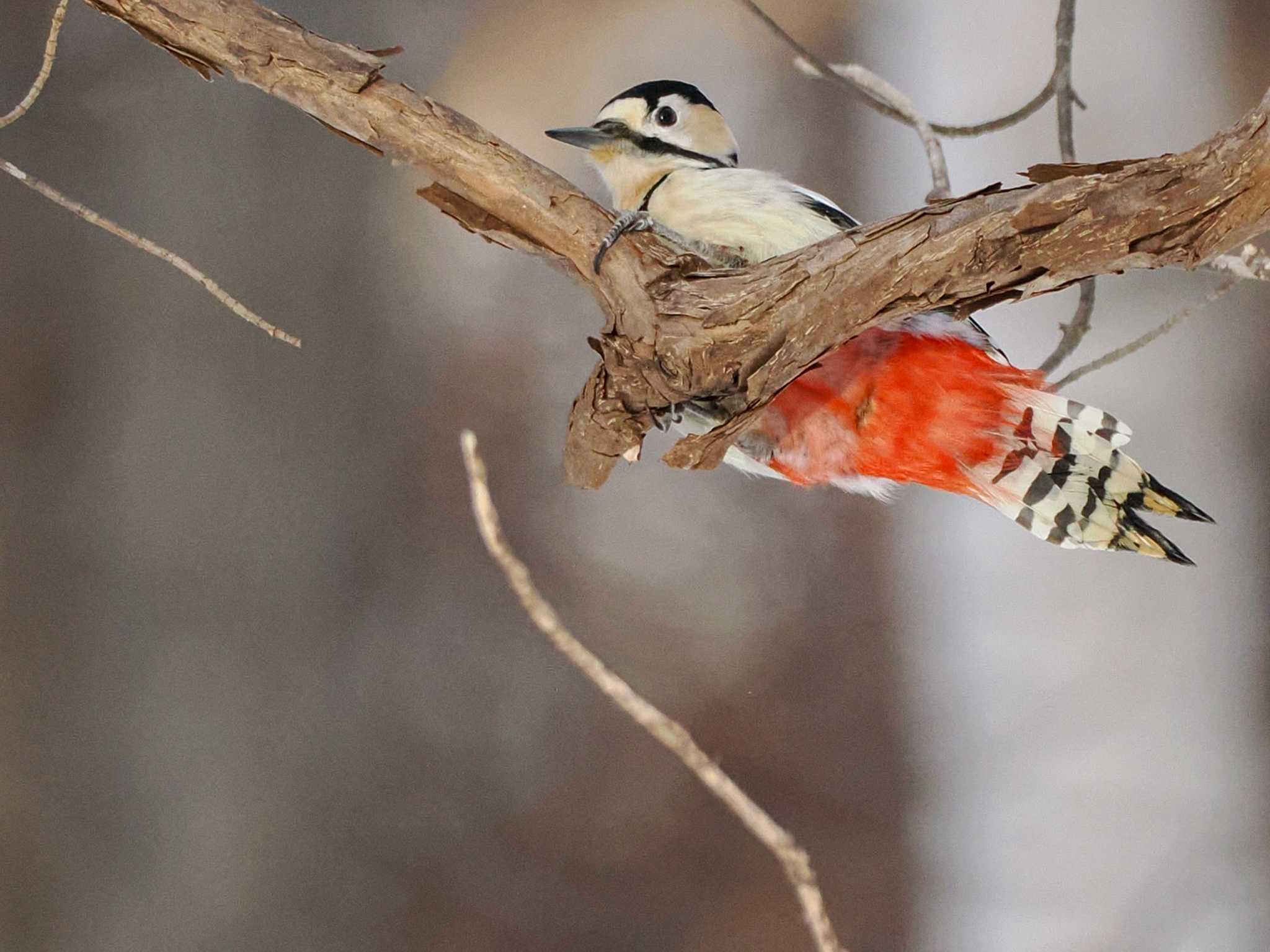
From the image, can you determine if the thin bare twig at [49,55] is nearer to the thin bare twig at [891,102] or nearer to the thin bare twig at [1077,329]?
the thin bare twig at [891,102]

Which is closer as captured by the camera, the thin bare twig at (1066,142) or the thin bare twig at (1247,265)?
the thin bare twig at (1247,265)

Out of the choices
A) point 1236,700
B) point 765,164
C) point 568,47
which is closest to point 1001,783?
point 1236,700

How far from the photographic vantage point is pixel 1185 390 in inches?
43.3

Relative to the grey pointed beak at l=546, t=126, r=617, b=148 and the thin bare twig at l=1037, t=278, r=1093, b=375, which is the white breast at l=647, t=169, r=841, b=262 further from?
the thin bare twig at l=1037, t=278, r=1093, b=375

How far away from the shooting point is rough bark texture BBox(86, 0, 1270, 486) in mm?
473

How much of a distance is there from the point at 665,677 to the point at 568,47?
24.9 inches

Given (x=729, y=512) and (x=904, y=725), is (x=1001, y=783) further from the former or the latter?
(x=729, y=512)

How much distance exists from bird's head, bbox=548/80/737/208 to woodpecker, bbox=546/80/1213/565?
0.06m

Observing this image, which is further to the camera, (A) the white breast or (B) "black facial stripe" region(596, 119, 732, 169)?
(B) "black facial stripe" region(596, 119, 732, 169)

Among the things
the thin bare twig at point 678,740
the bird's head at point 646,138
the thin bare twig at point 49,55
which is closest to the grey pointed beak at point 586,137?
the bird's head at point 646,138

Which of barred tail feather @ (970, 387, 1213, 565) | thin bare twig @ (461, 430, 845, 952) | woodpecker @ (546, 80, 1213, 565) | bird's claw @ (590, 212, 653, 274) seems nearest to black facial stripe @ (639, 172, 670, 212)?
woodpecker @ (546, 80, 1213, 565)

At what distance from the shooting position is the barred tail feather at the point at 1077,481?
613mm

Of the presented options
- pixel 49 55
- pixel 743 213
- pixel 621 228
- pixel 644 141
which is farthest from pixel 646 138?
pixel 49 55

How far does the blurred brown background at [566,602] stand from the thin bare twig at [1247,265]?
0.38 metres
